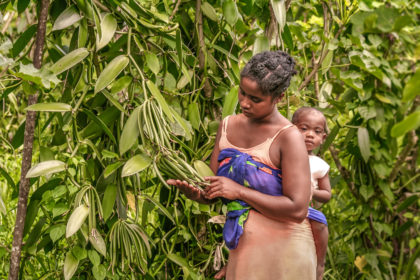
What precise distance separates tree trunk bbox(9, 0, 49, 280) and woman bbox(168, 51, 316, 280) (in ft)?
1.57

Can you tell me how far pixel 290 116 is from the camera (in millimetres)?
1742

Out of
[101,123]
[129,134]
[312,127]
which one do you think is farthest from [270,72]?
[312,127]

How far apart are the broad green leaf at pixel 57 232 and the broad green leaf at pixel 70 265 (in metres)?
0.06

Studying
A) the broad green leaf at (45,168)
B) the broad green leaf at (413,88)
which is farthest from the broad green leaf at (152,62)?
the broad green leaf at (413,88)

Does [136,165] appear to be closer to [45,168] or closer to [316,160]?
[45,168]

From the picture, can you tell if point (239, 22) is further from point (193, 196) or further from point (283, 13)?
point (193, 196)

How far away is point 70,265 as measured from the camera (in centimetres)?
152

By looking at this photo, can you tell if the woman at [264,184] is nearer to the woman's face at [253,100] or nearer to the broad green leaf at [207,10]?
the woman's face at [253,100]

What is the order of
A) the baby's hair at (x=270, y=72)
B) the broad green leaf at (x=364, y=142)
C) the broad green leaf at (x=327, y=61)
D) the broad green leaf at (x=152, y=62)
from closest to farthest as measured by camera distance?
1. the baby's hair at (x=270, y=72)
2. the broad green leaf at (x=152, y=62)
3. the broad green leaf at (x=327, y=61)
4. the broad green leaf at (x=364, y=142)

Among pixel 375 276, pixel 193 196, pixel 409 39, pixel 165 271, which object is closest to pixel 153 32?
pixel 193 196

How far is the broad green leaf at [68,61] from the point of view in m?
1.36

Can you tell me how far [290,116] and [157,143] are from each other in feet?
2.07

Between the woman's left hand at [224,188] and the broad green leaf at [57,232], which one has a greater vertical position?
the woman's left hand at [224,188]

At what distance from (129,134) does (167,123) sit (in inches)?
7.6
